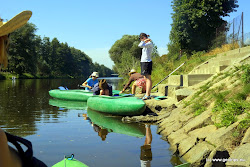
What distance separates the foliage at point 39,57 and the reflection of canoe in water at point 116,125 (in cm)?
3034

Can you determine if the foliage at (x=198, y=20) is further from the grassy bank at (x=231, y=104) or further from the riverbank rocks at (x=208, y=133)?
the grassy bank at (x=231, y=104)

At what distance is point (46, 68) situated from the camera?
256 feet

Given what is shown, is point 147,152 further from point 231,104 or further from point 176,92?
point 176,92

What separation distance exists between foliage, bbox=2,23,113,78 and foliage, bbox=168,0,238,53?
74.2 feet

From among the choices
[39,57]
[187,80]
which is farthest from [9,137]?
[39,57]

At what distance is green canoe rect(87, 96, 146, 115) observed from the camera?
8297 millimetres

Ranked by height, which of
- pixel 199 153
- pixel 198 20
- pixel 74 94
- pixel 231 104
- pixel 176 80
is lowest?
pixel 199 153

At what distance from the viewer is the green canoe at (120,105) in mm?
8297

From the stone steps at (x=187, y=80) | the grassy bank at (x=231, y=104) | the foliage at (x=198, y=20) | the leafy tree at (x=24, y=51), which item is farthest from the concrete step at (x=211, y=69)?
the leafy tree at (x=24, y=51)

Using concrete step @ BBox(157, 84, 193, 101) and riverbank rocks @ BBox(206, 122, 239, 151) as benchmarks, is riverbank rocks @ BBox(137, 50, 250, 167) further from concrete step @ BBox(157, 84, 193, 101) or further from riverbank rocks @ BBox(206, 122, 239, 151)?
concrete step @ BBox(157, 84, 193, 101)

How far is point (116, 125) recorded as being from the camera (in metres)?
7.66

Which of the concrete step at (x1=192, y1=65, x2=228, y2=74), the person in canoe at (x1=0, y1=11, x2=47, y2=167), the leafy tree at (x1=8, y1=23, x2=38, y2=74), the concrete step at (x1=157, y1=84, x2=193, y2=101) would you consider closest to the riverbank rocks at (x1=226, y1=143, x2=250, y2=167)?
the person in canoe at (x1=0, y1=11, x2=47, y2=167)

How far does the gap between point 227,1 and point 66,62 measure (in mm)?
78257

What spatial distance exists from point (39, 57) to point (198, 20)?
68895mm
